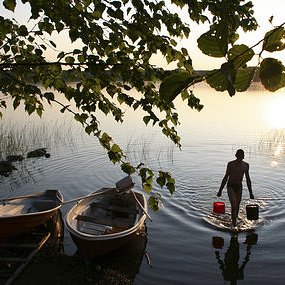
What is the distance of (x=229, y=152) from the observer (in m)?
21.2

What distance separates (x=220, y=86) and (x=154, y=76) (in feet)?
7.30

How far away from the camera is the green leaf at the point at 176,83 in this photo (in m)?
0.80

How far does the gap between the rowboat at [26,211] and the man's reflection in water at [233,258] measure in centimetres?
476

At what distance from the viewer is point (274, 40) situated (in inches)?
33.2

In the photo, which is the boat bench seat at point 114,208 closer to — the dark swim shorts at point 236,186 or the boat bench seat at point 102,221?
the boat bench seat at point 102,221

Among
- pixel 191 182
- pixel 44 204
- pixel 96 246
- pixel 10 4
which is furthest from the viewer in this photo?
pixel 191 182

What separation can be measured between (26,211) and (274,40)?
10808 mm

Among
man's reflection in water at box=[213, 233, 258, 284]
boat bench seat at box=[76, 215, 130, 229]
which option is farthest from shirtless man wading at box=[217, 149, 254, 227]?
boat bench seat at box=[76, 215, 130, 229]

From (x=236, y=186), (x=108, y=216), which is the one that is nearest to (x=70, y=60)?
(x=236, y=186)

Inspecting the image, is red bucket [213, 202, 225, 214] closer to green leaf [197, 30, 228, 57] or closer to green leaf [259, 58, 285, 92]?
green leaf [259, 58, 285, 92]

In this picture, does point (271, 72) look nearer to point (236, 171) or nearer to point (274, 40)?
point (274, 40)

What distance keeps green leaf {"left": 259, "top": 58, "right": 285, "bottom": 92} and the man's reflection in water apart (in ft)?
27.3

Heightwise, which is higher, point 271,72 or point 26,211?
point 271,72

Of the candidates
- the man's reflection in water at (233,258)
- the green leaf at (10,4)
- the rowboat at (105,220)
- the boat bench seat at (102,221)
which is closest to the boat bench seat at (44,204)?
the rowboat at (105,220)
